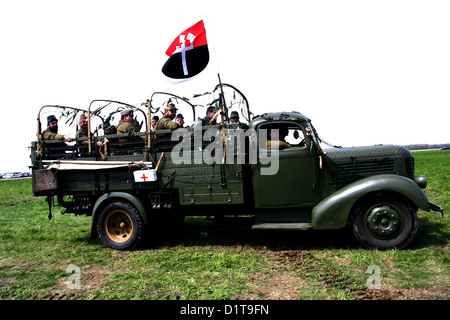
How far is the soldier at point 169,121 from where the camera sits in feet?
19.3

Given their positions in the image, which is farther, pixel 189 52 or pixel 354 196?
pixel 189 52

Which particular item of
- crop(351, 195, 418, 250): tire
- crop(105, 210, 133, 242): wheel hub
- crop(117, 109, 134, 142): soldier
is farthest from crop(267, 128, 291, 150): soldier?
crop(105, 210, 133, 242): wheel hub

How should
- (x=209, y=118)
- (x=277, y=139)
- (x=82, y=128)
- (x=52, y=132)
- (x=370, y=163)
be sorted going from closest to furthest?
(x=370, y=163), (x=277, y=139), (x=209, y=118), (x=52, y=132), (x=82, y=128)

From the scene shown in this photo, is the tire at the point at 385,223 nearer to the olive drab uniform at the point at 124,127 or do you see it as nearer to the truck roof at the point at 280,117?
the truck roof at the point at 280,117

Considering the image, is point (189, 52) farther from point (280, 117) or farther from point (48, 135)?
point (48, 135)

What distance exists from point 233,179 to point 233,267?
4.82 feet

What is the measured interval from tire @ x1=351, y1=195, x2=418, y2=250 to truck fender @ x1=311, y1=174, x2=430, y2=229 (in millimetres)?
171

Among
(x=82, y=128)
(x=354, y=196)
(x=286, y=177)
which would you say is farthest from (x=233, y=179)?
(x=82, y=128)

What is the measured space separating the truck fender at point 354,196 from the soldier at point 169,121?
2939mm

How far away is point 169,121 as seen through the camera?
5965 millimetres

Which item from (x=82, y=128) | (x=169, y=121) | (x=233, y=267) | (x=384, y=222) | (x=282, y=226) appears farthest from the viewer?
(x=82, y=128)

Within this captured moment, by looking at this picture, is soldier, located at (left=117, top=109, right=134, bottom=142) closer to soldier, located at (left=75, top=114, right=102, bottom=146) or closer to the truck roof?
soldier, located at (left=75, top=114, right=102, bottom=146)

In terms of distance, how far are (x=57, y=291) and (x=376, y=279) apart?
4137mm
